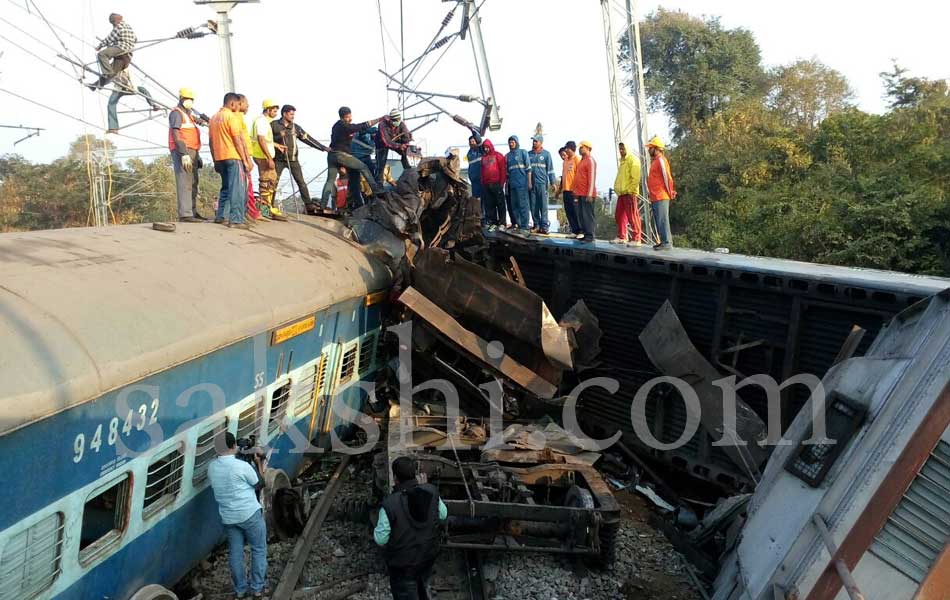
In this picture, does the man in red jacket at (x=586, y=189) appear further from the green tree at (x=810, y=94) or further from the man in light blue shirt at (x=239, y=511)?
the green tree at (x=810, y=94)

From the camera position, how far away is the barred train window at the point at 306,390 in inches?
279

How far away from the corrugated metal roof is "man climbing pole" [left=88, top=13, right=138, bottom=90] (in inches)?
250

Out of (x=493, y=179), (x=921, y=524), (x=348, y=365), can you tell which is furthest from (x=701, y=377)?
(x=493, y=179)

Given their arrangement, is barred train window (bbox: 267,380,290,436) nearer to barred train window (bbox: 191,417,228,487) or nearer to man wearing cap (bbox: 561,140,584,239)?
barred train window (bbox: 191,417,228,487)

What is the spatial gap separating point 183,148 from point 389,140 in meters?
4.31

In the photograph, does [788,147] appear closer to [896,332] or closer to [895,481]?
[896,332]

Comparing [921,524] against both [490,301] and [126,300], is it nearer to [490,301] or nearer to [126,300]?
[126,300]

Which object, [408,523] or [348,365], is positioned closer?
[408,523]

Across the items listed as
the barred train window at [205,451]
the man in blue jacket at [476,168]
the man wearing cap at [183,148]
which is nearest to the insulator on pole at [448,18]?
the man in blue jacket at [476,168]

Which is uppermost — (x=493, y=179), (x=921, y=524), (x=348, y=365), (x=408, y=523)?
(x=493, y=179)

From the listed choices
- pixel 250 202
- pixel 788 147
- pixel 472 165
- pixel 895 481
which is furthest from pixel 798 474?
pixel 788 147

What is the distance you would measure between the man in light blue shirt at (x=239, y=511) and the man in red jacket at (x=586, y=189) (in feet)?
23.3

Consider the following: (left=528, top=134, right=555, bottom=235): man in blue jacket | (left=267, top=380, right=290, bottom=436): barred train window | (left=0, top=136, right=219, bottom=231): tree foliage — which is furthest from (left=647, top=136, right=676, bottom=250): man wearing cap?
(left=0, top=136, right=219, bottom=231): tree foliage

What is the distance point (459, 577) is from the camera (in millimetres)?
6340
